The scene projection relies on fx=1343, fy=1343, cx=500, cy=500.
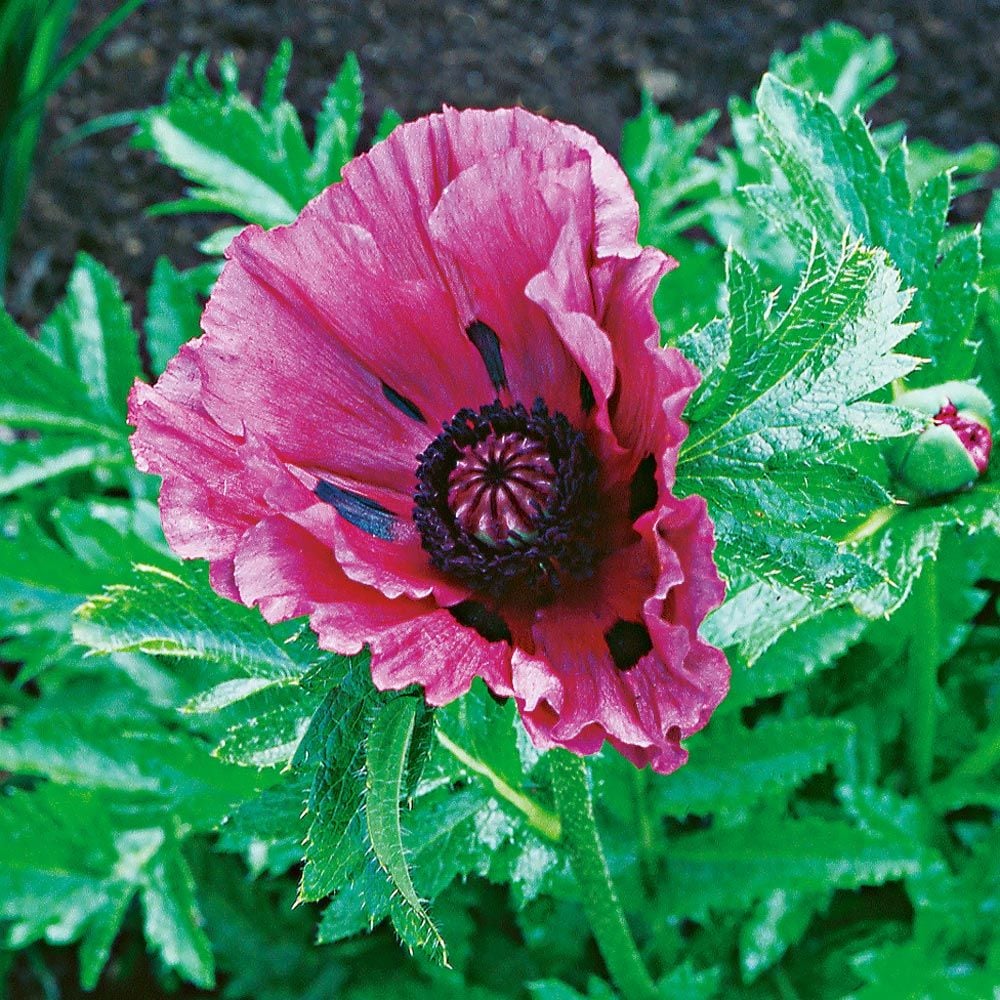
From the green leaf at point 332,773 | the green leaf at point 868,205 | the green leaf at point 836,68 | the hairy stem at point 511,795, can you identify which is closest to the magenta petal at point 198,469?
the green leaf at point 332,773

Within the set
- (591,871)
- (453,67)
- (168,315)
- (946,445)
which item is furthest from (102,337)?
(453,67)

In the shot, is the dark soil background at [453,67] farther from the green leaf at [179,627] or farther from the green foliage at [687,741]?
the green leaf at [179,627]

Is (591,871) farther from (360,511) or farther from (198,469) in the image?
(198,469)

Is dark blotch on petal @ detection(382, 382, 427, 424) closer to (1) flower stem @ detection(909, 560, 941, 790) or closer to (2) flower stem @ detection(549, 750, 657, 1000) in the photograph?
(2) flower stem @ detection(549, 750, 657, 1000)

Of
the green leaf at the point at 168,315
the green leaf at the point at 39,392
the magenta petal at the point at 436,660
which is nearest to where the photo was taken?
the magenta petal at the point at 436,660

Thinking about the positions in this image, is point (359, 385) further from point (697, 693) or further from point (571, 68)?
point (571, 68)

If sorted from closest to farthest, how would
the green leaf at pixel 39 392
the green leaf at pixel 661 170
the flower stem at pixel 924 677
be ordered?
the flower stem at pixel 924 677, the green leaf at pixel 39 392, the green leaf at pixel 661 170

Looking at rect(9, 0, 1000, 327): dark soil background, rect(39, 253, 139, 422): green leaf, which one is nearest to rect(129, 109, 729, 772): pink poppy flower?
rect(39, 253, 139, 422): green leaf
